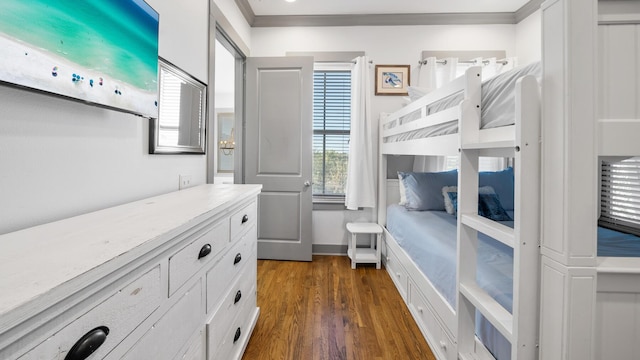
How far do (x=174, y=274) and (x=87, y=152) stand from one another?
60cm

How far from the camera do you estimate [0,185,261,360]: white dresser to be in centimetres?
42

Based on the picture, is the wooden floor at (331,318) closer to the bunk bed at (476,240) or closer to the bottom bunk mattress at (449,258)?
the bunk bed at (476,240)

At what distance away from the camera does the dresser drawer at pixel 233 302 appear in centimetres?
115

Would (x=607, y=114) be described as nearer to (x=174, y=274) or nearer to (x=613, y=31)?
(x=613, y=31)

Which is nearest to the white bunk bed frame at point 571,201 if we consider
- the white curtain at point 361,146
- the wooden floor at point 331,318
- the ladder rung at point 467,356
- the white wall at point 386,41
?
the ladder rung at point 467,356

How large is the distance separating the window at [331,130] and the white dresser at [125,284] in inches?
89.0

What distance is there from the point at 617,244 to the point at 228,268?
2278 millimetres

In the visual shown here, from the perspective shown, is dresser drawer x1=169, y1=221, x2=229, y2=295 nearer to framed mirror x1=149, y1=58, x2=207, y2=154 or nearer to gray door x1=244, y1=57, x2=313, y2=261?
framed mirror x1=149, y1=58, x2=207, y2=154

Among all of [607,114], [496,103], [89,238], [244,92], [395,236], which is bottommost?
[395,236]

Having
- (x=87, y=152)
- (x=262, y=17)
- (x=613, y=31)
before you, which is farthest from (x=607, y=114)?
(x=262, y=17)

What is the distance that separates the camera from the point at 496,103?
4.01 feet

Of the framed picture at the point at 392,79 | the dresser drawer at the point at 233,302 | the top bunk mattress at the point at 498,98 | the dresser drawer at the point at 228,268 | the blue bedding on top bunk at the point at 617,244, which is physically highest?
the framed picture at the point at 392,79

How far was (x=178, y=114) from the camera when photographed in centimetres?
163

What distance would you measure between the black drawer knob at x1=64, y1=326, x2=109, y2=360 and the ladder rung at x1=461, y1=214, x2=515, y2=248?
1.18m
